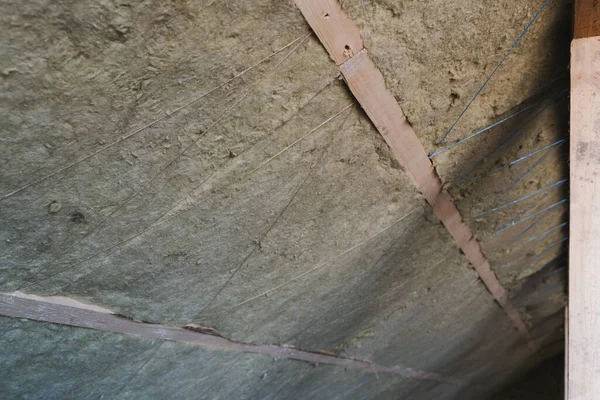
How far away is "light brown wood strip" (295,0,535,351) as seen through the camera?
1079mm

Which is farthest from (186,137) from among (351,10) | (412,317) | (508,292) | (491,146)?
(508,292)

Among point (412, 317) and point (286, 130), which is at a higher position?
point (286, 130)

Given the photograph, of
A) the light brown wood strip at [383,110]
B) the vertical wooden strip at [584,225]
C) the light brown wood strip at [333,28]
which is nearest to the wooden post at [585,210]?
the vertical wooden strip at [584,225]

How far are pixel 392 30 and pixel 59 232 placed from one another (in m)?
1.02

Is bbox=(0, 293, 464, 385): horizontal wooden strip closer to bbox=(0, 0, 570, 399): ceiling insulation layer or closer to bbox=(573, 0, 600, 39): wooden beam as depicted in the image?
bbox=(0, 0, 570, 399): ceiling insulation layer

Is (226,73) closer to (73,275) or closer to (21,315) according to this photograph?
(73,275)

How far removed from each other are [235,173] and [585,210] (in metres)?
1.13

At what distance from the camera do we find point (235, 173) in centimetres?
127

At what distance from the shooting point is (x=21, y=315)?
128cm

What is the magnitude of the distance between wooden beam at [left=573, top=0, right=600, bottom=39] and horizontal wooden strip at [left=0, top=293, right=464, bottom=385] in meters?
A: 1.65

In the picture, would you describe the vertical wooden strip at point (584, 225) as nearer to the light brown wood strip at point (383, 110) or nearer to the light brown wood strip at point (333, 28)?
the light brown wood strip at point (383, 110)

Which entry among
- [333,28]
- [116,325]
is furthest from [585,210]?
[116,325]

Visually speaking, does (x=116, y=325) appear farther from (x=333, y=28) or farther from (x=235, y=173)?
(x=333, y=28)

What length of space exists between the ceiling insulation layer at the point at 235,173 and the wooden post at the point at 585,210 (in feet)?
0.55
